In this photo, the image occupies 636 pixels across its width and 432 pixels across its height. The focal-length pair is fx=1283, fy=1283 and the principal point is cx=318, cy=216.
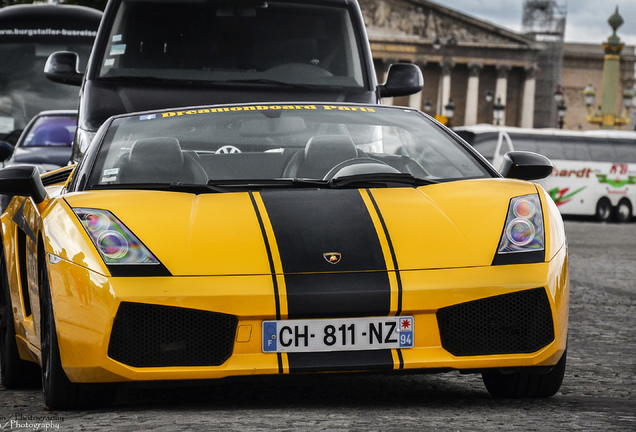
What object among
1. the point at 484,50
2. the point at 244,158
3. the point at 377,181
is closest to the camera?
the point at 377,181

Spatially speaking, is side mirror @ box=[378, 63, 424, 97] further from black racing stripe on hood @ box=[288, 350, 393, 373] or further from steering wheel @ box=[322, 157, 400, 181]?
black racing stripe on hood @ box=[288, 350, 393, 373]

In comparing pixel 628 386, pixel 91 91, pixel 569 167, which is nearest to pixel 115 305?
pixel 628 386

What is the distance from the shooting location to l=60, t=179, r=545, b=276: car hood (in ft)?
12.8

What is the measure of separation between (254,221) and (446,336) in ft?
2.31

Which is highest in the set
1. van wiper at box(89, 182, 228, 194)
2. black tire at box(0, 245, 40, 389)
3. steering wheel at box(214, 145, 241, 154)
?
van wiper at box(89, 182, 228, 194)

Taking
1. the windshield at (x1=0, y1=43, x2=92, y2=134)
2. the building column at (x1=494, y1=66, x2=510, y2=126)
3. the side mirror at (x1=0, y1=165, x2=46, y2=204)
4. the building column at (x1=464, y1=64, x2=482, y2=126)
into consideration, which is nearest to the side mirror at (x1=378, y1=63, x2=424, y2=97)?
the side mirror at (x1=0, y1=165, x2=46, y2=204)

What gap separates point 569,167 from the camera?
120ft

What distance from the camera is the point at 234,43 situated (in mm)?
8711

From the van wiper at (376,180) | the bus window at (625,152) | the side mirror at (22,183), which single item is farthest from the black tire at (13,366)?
the bus window at (625,152)

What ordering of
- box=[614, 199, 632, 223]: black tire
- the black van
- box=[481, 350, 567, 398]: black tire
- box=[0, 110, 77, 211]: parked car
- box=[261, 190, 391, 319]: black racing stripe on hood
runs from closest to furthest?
box=[261, 190, 391, 319]: black racing stripe on hood < box=[481, 350, 567, 398]: black tire < the black van < box=[0, 110, 77, 211]: parked car < box=[614, 199, 632, 223]: black tire

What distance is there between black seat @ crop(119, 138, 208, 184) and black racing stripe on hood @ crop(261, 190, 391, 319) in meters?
0.42

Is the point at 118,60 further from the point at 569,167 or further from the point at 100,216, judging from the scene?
the point at 569,167

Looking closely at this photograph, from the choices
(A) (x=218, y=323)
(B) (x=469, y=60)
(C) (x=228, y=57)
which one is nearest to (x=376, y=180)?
(A) (x=218, y=323)

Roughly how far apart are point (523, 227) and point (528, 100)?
10678 centimetres
